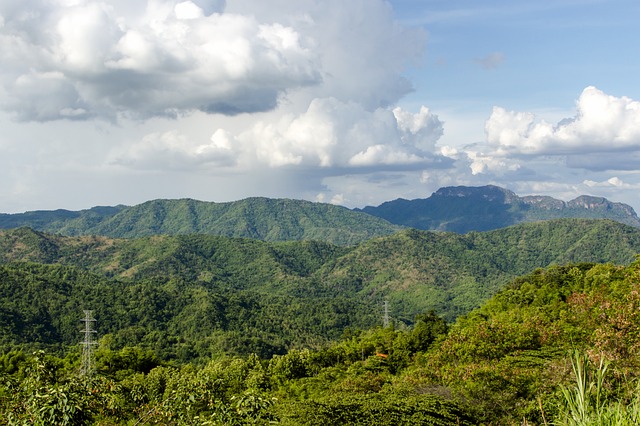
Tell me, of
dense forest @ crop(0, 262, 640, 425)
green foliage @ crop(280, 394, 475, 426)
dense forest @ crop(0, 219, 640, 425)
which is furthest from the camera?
green foliage @ crop(280, 394, 475, 426)

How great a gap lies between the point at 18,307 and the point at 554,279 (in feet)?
446

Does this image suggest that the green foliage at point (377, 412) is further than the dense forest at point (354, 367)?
Yes

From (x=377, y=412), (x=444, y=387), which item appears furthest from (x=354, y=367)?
(x=377, y=412)

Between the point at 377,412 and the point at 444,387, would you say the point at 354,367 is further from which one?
the point at 377,412

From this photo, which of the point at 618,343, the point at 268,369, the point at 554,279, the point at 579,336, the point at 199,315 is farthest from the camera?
the point at 199,315

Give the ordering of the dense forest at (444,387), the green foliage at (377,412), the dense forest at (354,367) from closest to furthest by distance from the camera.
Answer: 1. the dense forest at (444,387)
2. the dense forest at (354,367)
3. the green foliage at (377,412)

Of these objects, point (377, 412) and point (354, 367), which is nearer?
point (377, 412)

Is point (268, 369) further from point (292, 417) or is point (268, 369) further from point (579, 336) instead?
point (292, 417)

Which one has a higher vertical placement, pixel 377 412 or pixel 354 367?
pixel 377 412

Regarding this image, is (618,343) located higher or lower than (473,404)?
higher

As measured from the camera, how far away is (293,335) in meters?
183

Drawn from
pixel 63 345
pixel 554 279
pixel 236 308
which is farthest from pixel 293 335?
pixel 554 279

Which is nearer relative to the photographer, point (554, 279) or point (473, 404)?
point (473, 404)

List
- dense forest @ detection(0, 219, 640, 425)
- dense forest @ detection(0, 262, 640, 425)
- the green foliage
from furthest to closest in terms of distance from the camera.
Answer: the green foliage, dense forest @ detection(0, 219, 640, 425), dense forest @ detection(0, 262, 640, 425)
